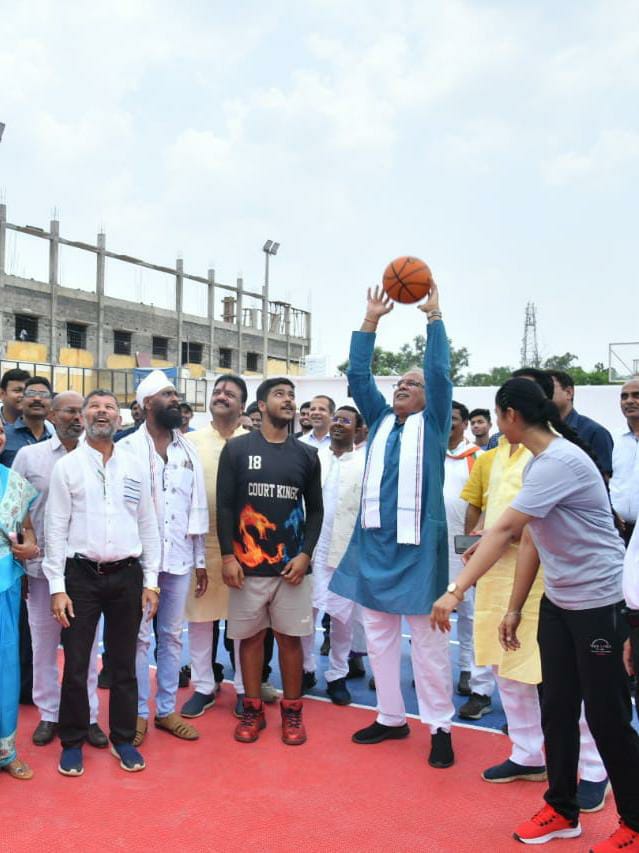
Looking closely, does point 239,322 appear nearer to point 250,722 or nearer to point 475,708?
point 475,708

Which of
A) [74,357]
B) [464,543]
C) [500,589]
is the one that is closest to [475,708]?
[500,589]

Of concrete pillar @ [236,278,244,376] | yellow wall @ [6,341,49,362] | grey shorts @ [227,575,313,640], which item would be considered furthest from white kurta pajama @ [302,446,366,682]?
concrete pillar @ [236,278,244,376]

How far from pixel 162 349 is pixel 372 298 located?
30115mm

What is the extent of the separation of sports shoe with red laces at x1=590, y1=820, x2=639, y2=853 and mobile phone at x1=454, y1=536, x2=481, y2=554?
147 cm

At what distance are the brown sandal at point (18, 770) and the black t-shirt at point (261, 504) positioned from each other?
1.64 metres

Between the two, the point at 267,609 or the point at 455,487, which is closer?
the point at 267,609

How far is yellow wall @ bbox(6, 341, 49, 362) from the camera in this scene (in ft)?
88.8

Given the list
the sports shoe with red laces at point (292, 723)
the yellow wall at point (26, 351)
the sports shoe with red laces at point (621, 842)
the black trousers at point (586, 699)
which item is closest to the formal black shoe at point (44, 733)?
the sports shoe with red laces at point (292, 723)

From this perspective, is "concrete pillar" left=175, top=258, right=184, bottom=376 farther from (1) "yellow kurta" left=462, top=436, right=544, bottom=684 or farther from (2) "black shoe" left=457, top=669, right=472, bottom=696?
(1) "yellow kurta" left=462, top=436, right=544, bottom=684

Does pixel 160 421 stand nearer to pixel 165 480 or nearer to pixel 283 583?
pixel 165 480

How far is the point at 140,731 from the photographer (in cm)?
455

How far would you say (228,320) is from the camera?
38250 millimetres

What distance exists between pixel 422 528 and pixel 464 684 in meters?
1.70

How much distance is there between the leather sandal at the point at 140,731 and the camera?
4.46m
